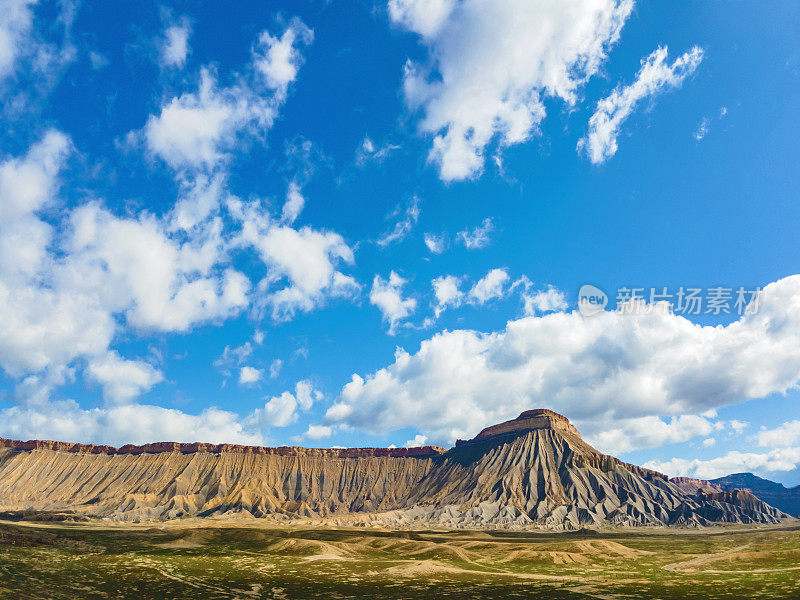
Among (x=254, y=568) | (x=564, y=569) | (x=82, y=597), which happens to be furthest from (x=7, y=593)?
(x=564, y=569)

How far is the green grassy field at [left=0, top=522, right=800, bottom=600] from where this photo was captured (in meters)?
62.2

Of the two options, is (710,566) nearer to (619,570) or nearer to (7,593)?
(619,570)

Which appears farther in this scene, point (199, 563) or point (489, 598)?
point (199, 563)

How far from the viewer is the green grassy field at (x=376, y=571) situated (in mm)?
62188

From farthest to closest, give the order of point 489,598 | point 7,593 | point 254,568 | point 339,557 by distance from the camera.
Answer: point 339,557
point 254,568
point 489,598
point 7,593

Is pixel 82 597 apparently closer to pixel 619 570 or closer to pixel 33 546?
pixel 33 546

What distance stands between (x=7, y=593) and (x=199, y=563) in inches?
1491

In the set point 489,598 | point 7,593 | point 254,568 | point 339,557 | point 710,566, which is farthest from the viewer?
point 339,557

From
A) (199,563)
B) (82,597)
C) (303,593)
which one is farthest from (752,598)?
(199,563)

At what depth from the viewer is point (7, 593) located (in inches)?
2154

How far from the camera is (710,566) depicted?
297ft

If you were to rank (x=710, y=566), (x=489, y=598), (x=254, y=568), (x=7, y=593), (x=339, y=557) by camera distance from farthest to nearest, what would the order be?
(x=339, y=557)
(x=710, y=566)
(x=254, y=568)
(x=489, y=598)
(x=7, y=593)

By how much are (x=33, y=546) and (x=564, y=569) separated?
9643 cm

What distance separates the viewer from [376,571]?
81.5 m
